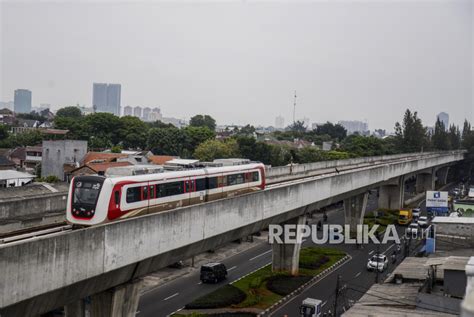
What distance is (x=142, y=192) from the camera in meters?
19.2

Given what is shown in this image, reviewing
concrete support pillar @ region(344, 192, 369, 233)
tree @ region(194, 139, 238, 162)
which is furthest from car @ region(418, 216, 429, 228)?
tree @ region(194, 139, 238, 162)

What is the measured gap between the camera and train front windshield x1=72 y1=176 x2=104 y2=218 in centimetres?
1703

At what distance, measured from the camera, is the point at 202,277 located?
3219cm

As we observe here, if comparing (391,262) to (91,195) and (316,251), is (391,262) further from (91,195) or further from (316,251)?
(91,195)

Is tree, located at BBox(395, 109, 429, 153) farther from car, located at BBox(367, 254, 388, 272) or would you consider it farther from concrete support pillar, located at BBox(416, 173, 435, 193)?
car, located at BBox(367, 254, 388, 272)

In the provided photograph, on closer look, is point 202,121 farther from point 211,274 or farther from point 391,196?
point 211,274

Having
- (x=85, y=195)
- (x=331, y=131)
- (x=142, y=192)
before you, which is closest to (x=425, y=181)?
(x=331, y=131)

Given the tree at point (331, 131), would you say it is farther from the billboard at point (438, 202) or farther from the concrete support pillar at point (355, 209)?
the concrete support pillar at point (355, 209)

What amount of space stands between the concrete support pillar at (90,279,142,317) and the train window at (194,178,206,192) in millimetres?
5791

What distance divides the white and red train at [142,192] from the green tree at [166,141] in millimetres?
58285

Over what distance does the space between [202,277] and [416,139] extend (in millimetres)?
78362

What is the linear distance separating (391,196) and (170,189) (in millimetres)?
51202

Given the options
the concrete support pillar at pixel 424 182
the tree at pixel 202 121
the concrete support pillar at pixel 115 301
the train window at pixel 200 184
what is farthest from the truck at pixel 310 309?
the tree at pixel 202 121

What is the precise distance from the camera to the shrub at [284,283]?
3052 centimetres
